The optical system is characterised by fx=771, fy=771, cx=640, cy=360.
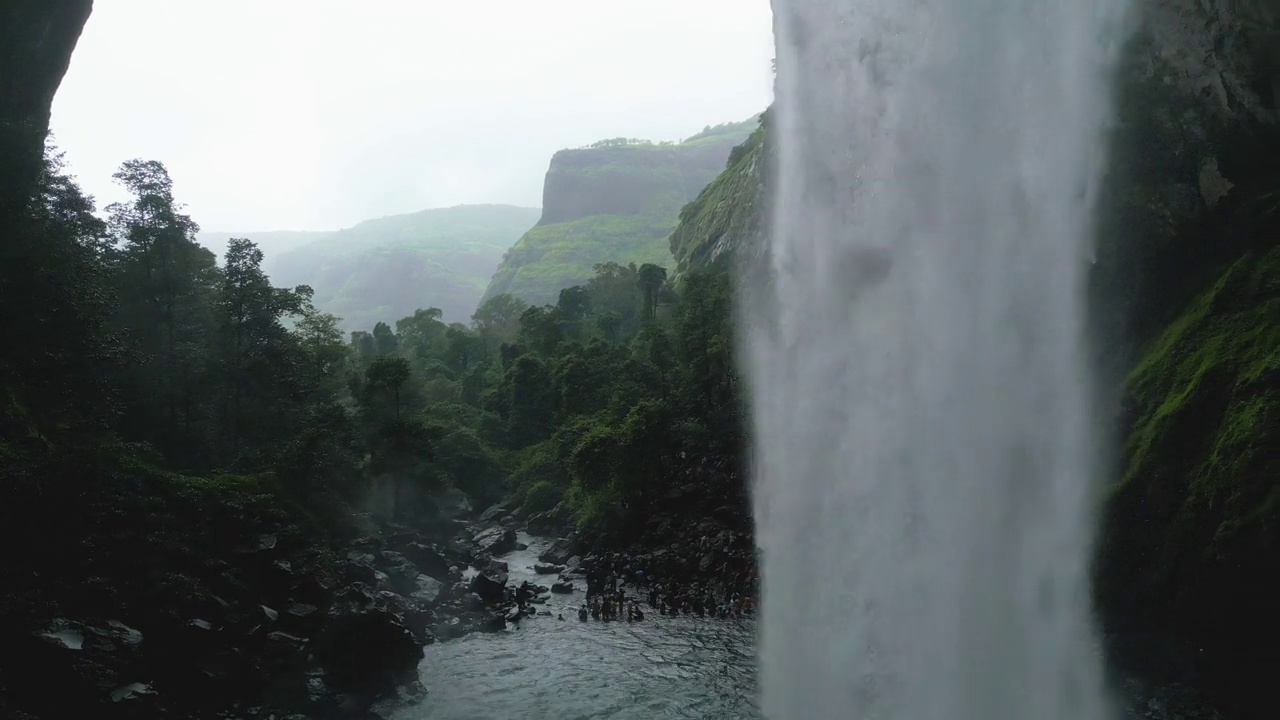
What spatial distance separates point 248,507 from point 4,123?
14366mm

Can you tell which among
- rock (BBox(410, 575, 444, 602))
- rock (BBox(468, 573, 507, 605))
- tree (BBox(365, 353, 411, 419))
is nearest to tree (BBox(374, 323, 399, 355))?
tree (BBox(365, 353, 411, 419))

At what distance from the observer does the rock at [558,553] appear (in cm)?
3969

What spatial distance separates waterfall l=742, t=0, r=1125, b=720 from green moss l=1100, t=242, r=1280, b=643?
35.4ft

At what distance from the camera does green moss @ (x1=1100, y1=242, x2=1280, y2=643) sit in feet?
66.5

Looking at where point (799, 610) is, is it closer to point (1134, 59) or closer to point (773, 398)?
point (773, 398)

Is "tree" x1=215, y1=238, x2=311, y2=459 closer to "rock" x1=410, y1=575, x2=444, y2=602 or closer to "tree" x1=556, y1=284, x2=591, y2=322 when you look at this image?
"rock" x1=410, y1=575, x2=444, y2=602

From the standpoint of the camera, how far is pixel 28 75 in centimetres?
2797

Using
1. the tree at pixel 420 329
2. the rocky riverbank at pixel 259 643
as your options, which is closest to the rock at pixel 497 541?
the rocky riverbank at pixel 259 643

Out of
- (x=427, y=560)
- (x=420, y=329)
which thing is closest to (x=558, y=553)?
(x=427, y=560)

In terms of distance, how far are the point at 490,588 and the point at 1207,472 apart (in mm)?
25384

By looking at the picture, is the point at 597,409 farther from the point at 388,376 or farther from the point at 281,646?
the point at 281,646

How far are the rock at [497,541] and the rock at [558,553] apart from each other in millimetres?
2308

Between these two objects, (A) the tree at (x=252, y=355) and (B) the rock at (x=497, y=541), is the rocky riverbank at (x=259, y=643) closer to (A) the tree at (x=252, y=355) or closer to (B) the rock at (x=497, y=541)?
(A) the tree at (x=252, y=355)

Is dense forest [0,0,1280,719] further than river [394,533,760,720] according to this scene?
No
